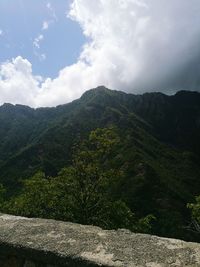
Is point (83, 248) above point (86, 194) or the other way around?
the other way around

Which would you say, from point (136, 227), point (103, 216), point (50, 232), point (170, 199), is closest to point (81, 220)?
point (103, 216)

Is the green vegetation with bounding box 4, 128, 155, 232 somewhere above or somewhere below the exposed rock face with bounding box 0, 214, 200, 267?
above

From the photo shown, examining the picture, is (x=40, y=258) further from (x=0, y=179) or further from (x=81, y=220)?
(x=0, y=179)

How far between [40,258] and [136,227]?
2023cm

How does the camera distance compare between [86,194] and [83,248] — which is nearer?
[83,248]

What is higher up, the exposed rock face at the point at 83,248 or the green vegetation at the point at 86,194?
the green vegetation at the point at 86,194

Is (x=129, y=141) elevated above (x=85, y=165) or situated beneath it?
elevated above

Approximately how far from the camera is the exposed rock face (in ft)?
9.94

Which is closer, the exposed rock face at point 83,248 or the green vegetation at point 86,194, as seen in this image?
the exposed rock face at point 83,248

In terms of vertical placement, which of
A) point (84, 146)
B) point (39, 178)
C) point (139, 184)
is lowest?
point (39, 178)

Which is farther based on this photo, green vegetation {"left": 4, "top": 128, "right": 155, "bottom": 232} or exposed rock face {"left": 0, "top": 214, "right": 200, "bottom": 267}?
green vegetation {"left": 4, "top": 128, "right": 155, "bottom": 232}

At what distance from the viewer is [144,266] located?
291 centimetres

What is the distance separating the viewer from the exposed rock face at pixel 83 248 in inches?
119

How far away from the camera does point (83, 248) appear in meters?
3.30
